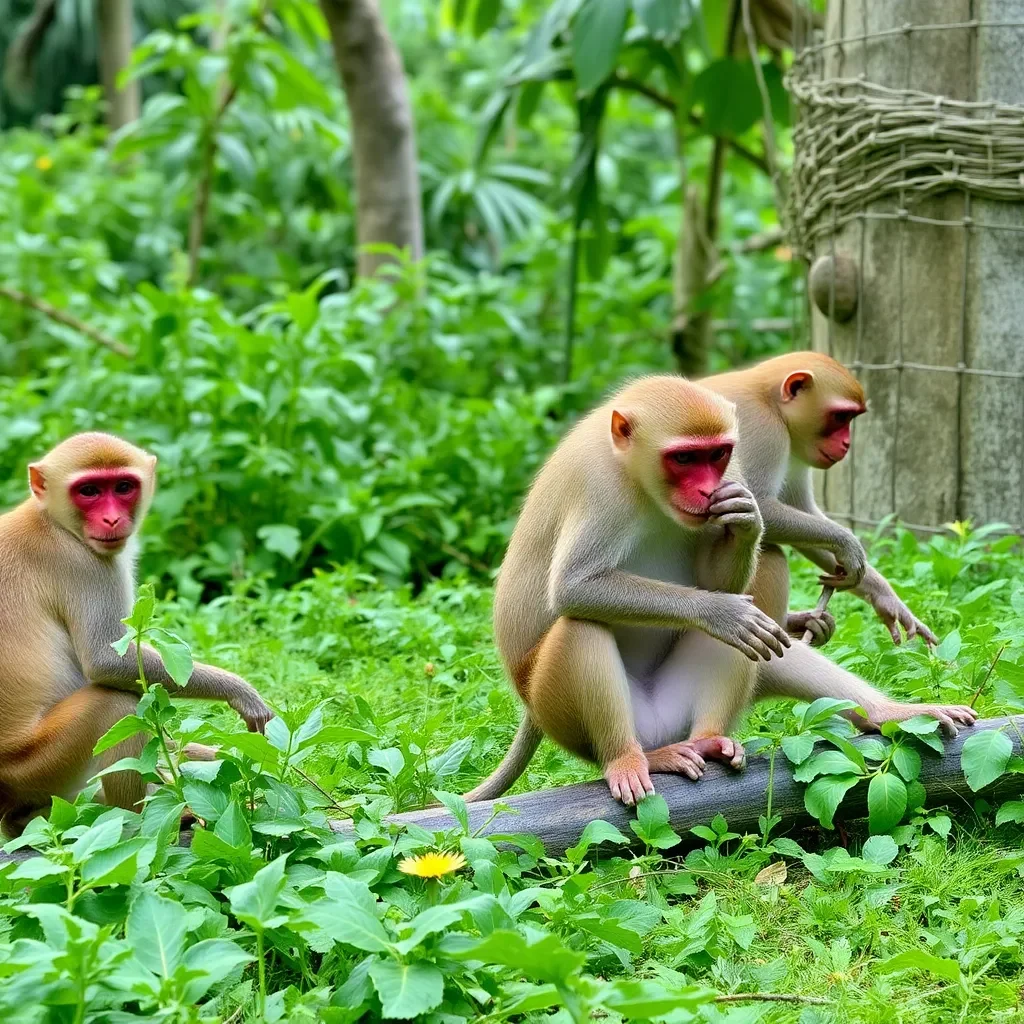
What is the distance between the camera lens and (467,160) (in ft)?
46.2

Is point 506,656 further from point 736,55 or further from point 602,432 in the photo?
point 736,55

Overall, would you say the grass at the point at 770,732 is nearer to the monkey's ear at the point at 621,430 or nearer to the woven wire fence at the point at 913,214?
the woven wire fence at the point at 913,214

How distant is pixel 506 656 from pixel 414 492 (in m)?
3.46

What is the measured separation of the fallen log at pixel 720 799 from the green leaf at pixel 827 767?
3.8 inches

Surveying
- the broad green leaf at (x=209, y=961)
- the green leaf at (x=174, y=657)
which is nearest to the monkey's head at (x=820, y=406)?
the green leaf at (x=174, y=657)

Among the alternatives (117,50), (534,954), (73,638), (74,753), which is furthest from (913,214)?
(117,50)

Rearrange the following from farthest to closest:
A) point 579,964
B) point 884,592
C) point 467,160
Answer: point 467,160, point 884,592, point 579,964

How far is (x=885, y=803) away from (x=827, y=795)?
0.16 m

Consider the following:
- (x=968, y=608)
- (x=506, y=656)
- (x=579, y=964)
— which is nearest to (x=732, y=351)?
(x=968, y=608)

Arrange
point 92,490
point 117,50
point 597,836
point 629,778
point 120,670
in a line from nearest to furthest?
point 597,836, point 629,778, point 120,670, point 92,490, point 117,50

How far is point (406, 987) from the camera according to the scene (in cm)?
273

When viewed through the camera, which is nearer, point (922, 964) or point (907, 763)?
point (922, 964)

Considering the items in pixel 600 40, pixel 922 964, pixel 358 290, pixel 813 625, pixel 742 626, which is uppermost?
pixel 600 40

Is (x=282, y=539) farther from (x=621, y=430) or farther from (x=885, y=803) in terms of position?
(x=885, y=803)
